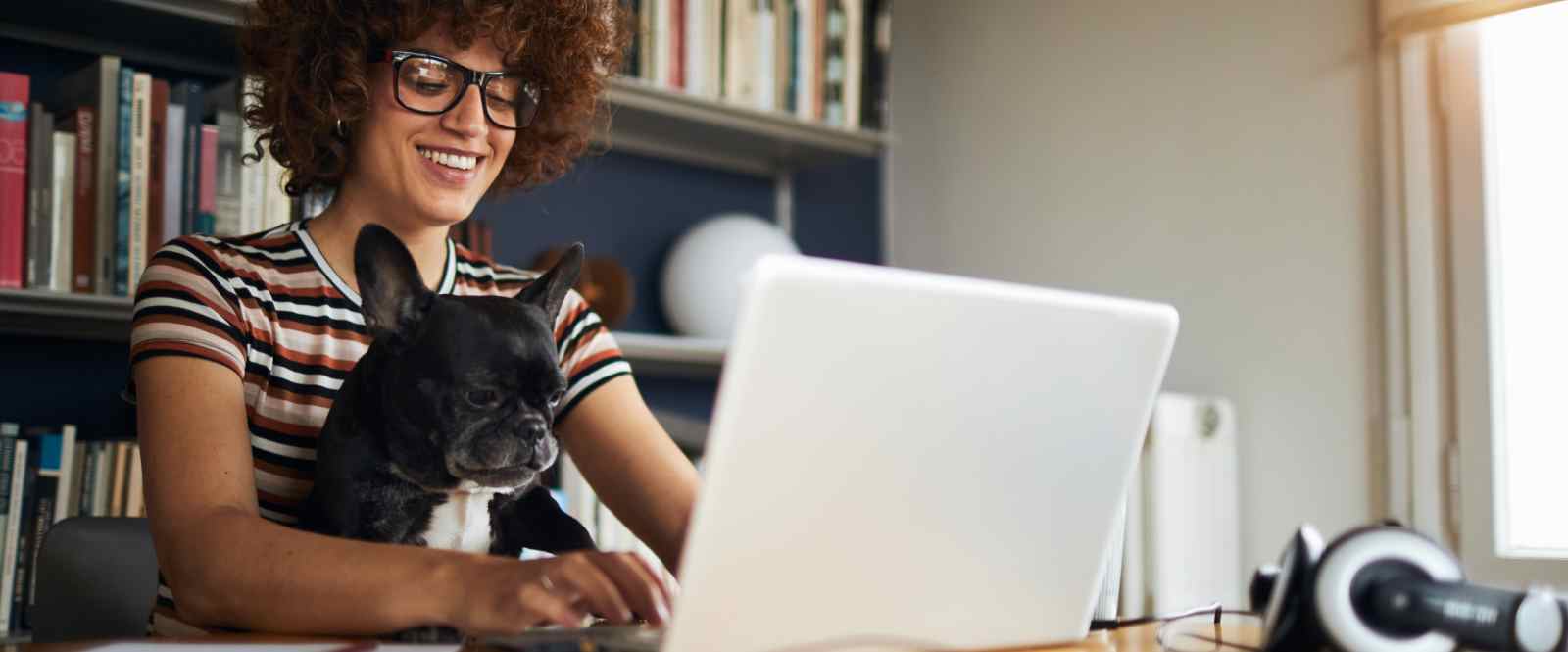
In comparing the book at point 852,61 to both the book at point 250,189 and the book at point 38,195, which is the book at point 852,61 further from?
the book at point 38,195

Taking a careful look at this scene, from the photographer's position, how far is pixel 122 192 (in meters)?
1.71

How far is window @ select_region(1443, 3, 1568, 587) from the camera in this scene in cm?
191

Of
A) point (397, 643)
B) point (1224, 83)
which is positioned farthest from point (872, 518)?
point (1224, 83)

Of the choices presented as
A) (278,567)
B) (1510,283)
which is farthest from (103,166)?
(1510,283)

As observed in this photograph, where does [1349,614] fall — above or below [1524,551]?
above

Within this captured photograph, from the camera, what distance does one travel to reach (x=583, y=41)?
4.52 ft

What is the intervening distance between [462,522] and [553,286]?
21 centimetres

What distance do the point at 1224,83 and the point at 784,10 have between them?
79 cm

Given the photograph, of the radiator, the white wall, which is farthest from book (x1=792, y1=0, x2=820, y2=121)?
the radiator

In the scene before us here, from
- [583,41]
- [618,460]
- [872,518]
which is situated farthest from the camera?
[583,41]

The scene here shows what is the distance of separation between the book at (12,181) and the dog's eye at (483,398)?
3.11ft

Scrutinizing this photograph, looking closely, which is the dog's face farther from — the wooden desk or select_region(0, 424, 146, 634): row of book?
select_region(0, 424, 146, 634): row of book

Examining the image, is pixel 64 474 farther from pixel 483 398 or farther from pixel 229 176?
pixel 483 398

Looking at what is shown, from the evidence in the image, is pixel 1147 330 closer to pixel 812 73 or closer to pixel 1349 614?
pixel 1349 614
